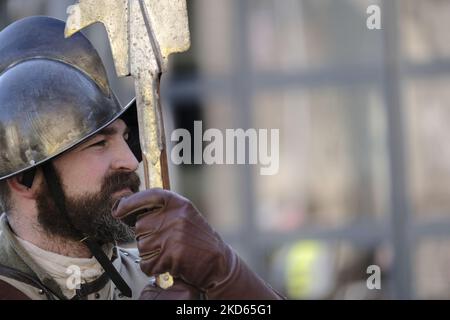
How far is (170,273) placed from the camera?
3.17m

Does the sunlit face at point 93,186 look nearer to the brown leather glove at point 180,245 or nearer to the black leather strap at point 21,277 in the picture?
the black leather strap at point 21,277

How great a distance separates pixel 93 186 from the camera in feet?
12.3

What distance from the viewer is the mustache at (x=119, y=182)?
12.2ft

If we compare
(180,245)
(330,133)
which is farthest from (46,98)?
(330,133)

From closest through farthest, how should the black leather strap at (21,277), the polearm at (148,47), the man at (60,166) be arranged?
1. the polearm at (148,47)
2. the black leather strap at (21,277)
3. the man at (60,166)

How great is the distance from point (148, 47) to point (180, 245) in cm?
55

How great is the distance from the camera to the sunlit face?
374cm

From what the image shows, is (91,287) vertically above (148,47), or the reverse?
(148,47)

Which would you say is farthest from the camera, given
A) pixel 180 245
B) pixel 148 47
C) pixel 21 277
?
pixel 21 277

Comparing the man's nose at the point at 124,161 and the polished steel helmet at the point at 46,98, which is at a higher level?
the polished steel helmet at the point at 46,98

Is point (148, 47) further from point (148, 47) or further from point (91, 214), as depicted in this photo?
point (91, 214)

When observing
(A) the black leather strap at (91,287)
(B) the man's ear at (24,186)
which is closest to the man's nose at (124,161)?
(B) the man's ear at (24,186)

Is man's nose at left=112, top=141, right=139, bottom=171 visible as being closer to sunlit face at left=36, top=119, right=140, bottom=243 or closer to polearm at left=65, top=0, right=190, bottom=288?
sunlit face at left=36, top=119, right=140, bottom=243
